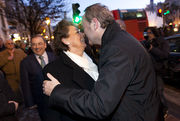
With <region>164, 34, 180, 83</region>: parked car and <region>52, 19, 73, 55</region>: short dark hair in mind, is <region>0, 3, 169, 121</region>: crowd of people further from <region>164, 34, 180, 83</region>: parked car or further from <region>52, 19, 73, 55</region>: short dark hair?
<region>164, 34, 180, 83</region>: parked car

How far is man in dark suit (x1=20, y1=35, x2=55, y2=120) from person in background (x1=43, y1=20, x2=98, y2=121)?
1.27 metres

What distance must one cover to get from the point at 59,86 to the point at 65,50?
870mm

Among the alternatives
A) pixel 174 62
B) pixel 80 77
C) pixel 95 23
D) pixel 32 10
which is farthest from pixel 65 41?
pixel 32 10

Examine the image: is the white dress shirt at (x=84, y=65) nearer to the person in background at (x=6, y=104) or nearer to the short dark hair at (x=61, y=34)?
the short dark hair at (x=61, y=34)

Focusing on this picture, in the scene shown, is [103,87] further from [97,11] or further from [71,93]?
[97,11]

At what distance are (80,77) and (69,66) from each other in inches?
7.5

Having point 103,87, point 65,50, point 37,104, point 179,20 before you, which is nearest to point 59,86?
point 103,87

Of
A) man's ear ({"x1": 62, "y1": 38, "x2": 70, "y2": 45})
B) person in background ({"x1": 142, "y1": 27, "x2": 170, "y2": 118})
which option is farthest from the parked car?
man's ear ({"x1": 62, "y1": 38, "x2": 70, "y2": 45})

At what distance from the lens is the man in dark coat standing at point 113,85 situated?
104 centimetres

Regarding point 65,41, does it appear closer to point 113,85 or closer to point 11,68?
point 113,85

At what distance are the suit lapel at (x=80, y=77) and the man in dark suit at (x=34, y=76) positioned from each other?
5.39ft

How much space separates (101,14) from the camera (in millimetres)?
1305

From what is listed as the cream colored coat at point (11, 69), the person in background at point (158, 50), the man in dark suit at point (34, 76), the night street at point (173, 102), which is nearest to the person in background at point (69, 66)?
the man in dark suit at point (34, 76)

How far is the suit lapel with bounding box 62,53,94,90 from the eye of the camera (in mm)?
1661
